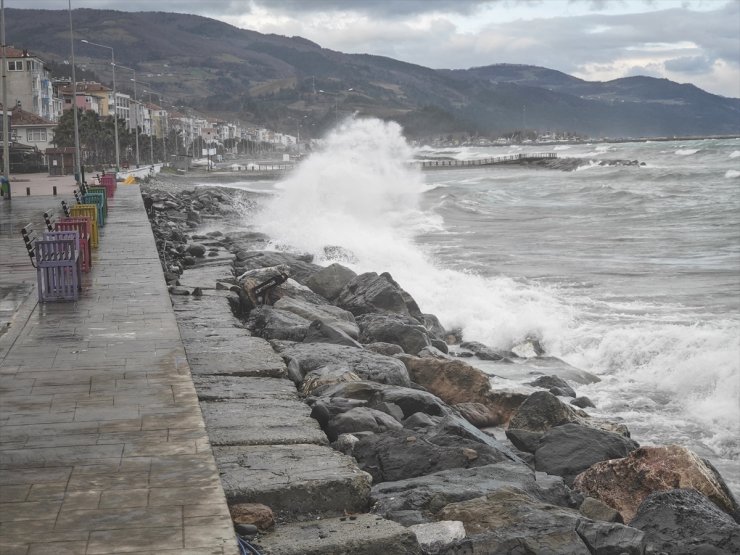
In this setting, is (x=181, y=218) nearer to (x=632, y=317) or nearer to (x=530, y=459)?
(x=632, y=317)

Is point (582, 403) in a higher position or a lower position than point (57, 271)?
lower

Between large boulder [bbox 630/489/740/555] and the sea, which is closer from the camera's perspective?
large boulder [bbox 630/489/740/555]

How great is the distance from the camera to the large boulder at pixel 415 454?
698 centimetres

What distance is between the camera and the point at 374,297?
15602 millimetres

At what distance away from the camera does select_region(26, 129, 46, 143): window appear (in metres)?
78.1

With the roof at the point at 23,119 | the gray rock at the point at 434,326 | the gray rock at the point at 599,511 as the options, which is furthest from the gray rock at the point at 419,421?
the roof at the point at 23,119

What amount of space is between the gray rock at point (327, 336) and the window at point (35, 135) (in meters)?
71.8

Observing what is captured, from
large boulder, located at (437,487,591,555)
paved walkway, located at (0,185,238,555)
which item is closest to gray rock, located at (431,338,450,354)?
paved walkway, located at (0,185,238,555)

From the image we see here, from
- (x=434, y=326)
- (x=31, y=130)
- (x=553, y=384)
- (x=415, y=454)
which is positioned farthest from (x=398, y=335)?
(x=31, y=130)

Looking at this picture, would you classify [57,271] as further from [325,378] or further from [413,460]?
[413,460]

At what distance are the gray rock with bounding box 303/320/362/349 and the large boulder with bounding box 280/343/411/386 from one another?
0.62 m

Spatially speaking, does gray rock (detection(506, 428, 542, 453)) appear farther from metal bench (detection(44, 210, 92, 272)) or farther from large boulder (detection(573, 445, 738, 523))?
metal bench (detection(44, 210, 92, 272))

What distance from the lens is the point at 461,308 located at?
17938 millimetres

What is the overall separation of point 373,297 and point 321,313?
7.53 ft
